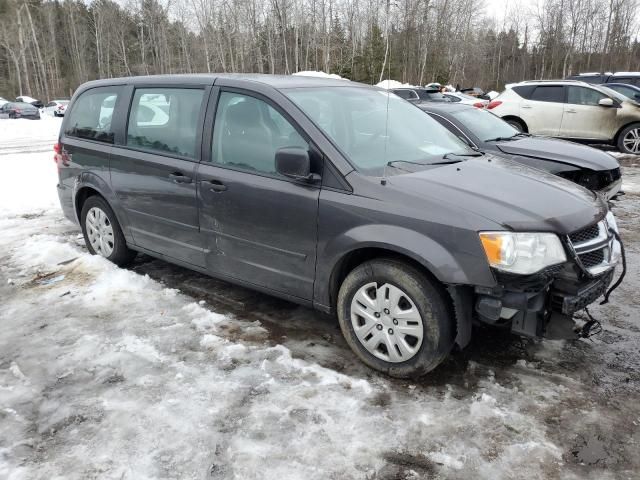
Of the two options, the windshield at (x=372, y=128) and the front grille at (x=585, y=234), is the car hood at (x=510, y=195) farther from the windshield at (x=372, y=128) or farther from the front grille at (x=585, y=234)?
the windshield at (x=372, y=128)

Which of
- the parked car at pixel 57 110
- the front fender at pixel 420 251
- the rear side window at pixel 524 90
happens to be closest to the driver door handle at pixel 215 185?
the front fender at pixel 420 251

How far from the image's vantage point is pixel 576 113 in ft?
39.7

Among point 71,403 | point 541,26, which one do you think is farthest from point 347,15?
point 71,403

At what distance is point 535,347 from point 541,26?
62.4 meters

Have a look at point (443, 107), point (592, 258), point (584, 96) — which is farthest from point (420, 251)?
point (584, 96)

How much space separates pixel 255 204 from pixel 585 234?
208cm

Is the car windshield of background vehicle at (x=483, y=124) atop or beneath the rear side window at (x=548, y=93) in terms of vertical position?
beneath

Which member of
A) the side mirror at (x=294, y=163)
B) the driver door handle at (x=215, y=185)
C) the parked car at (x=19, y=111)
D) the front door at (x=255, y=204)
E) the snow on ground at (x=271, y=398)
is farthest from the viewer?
the parked car at (x=19, y=111)

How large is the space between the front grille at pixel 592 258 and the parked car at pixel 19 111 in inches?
1222

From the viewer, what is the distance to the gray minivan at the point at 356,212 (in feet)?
9.24

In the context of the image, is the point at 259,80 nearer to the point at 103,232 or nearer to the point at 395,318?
the point at 395,318

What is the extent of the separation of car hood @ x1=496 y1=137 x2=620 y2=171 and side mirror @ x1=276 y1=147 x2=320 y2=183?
4313mm

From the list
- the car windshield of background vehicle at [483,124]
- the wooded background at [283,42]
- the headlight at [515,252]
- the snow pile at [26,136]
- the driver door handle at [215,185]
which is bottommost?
the snow pile at [26,136]

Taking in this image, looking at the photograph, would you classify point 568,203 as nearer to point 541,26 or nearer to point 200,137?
point 200,137
